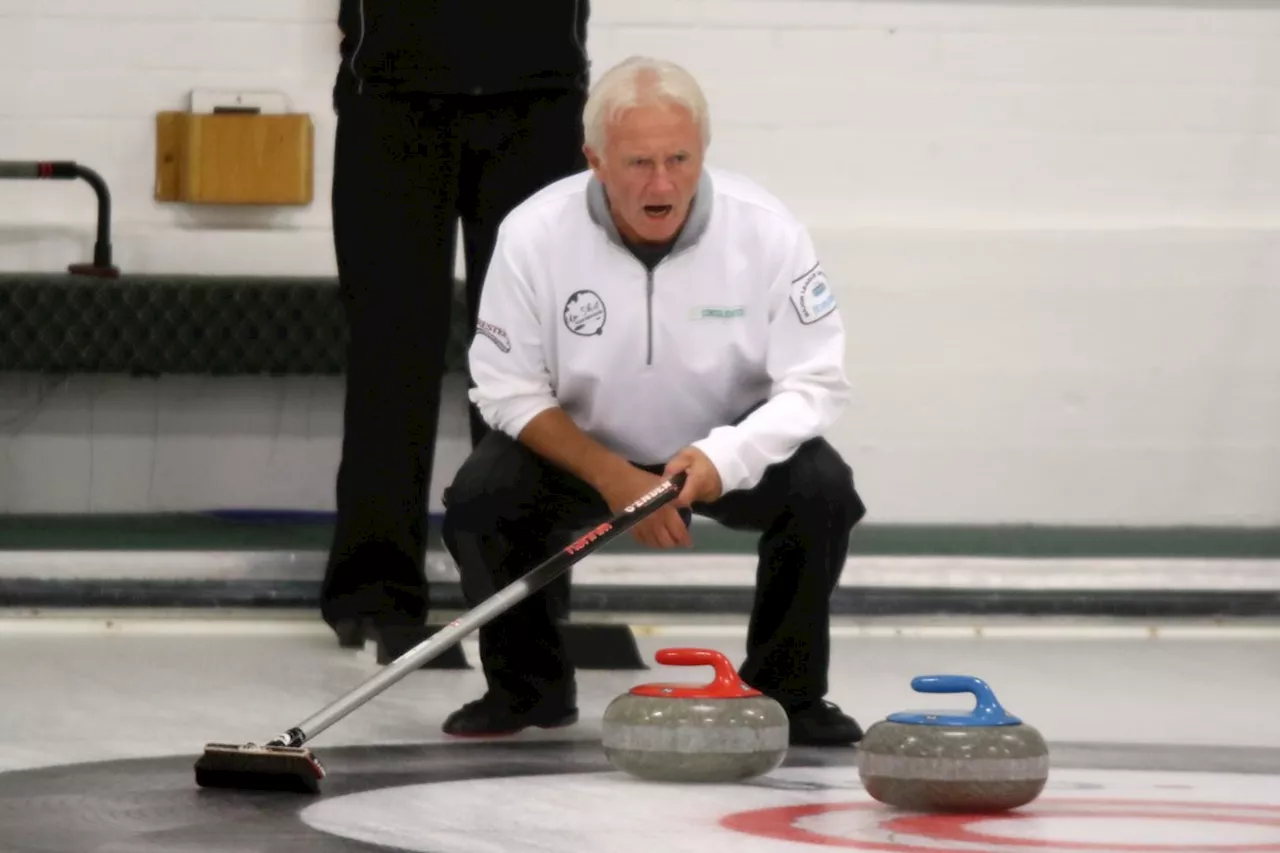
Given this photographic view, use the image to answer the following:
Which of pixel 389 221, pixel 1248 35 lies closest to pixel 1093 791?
pixel 389 221

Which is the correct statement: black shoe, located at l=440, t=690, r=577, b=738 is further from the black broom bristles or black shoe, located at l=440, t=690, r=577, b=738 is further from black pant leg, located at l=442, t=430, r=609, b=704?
the black broom bristles

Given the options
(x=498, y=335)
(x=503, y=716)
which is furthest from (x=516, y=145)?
(x=503, y=716)

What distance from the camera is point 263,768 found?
215 cm

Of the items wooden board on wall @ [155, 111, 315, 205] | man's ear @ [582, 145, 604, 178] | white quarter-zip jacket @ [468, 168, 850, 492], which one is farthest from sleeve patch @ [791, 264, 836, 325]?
wooden board on wall @ [155, 111, 315, 205]

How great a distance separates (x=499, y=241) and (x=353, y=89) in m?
0.80

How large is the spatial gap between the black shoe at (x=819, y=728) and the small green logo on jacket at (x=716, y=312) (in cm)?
51

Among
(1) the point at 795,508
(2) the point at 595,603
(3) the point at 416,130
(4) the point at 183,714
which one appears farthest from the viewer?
(2) the point at 595,603

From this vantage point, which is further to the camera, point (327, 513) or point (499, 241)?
point (327, 513)

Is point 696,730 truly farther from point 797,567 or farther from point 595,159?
point 595,159

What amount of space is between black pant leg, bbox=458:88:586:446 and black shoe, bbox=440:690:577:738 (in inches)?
27.4

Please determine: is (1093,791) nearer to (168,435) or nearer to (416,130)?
(416,130)

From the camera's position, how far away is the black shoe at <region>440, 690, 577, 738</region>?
8.63 feet

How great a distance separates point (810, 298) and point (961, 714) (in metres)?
0.71

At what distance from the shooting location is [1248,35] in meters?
5.40
